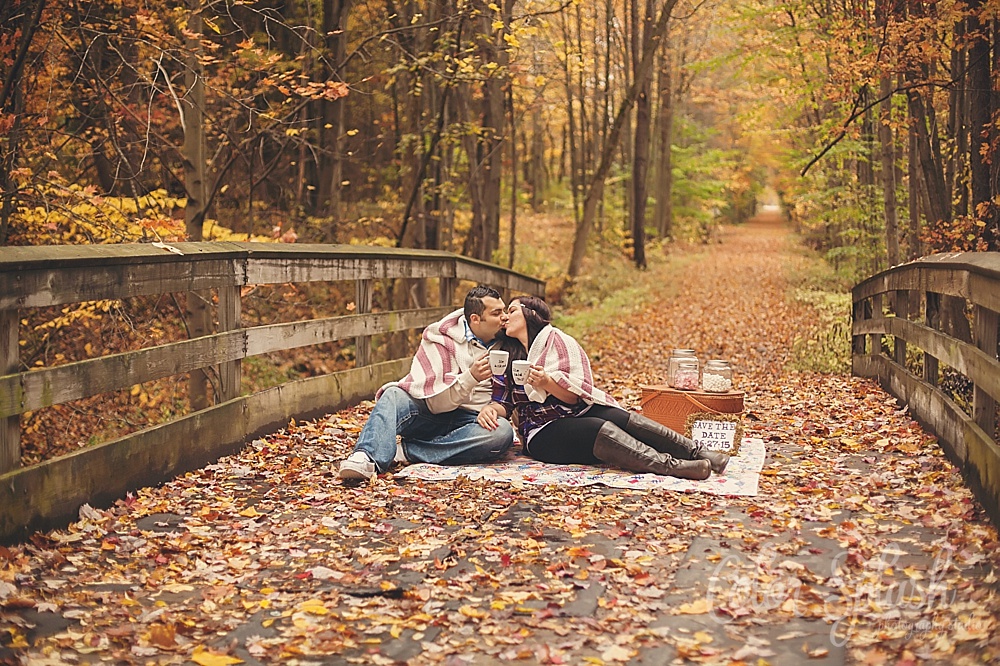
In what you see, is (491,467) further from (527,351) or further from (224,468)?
(224,468)

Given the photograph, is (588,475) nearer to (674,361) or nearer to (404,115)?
(674,361)

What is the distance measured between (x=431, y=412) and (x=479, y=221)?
1010cm

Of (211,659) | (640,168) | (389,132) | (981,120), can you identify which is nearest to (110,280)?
(211,659)

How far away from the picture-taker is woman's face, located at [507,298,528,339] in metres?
6.52

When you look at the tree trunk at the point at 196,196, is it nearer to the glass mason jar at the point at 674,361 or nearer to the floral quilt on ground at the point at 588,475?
the floral quilt on ground at the point at 588,475

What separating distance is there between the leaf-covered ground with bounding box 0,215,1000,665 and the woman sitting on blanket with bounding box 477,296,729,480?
0.49 m

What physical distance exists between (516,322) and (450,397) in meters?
0.63

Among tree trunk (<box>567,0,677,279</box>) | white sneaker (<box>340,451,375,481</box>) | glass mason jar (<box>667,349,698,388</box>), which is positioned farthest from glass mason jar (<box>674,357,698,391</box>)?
tree trunk (<box>567,0,677,279</box>)

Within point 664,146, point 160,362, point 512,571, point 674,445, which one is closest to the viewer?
point 512,571

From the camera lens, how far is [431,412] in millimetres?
6684

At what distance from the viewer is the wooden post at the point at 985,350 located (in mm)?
5238

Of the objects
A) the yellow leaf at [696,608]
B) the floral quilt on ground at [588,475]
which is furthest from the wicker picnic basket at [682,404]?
the yellow leaf at [696,608]

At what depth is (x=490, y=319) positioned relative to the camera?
660cm

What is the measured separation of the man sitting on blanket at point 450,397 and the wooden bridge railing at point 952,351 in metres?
2.68
